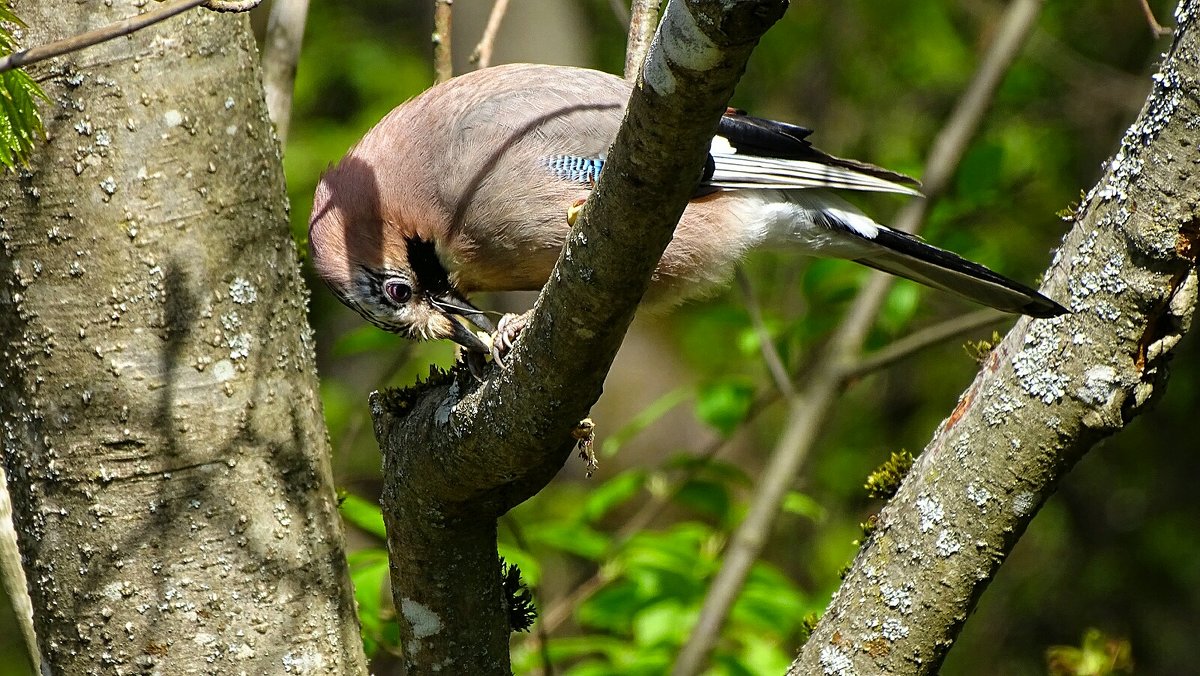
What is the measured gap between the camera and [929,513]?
2.10 m

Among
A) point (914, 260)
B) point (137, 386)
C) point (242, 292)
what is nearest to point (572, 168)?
point (914, 260)

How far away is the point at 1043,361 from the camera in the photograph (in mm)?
2008

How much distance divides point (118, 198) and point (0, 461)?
2.06ft

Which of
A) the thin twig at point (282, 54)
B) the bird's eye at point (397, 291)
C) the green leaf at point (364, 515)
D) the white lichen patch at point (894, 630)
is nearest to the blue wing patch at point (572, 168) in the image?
the bird's eye at point (397, 291)

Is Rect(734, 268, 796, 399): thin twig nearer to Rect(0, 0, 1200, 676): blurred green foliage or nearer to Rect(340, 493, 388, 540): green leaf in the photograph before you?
Rect(0, 0, 1200, 676): blurred green foliage

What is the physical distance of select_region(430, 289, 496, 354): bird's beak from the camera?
2.86 meters

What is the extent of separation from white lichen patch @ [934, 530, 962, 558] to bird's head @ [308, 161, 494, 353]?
1434mm

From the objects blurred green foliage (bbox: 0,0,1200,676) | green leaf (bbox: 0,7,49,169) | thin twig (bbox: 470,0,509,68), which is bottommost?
blurred green foliage (bbox: 0,0,1200,676)

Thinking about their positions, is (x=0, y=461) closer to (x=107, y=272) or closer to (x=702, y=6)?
(x=107, y=272)

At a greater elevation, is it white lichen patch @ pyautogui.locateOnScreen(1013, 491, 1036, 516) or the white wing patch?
the white wing patch

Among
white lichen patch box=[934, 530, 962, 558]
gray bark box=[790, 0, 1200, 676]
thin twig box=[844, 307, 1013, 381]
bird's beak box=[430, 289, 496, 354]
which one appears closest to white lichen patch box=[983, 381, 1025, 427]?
gray bark box=[790, 0, 1200, 676]

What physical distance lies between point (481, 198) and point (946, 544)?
5.26 feet

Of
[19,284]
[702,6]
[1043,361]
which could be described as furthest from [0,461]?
[1043,361]

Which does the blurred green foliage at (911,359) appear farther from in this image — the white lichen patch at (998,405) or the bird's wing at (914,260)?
the white lichen patch at (998,405)
